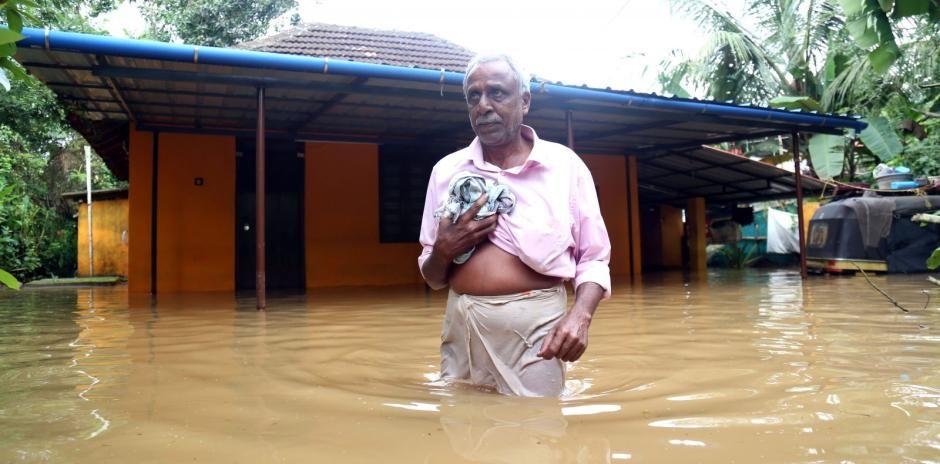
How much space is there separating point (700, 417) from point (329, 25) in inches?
361

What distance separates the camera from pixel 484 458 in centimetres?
160

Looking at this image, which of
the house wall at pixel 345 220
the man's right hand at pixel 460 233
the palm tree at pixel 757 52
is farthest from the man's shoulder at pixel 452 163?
the palm tree at pixel 757 52

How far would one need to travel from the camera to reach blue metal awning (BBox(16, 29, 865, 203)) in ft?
19.4

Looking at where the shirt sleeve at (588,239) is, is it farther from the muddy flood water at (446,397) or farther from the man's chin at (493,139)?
the muddy flood water at (446,397)

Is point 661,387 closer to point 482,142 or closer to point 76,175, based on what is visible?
→ point 482,142

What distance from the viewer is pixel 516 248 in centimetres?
203

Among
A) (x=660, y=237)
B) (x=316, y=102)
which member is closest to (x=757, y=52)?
(x=660, y=237)

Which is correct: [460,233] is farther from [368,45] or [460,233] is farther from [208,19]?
[208,19]

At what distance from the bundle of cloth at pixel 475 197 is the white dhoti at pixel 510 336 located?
0.28 metres

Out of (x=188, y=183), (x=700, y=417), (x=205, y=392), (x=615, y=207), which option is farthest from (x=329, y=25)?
(x=700, y=417)

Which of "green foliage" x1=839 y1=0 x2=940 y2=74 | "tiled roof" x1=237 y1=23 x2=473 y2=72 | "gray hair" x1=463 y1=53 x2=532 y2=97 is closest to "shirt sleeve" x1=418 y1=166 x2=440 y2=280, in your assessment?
"gray hair" x1=463 y1=53 x2=532 y2=97

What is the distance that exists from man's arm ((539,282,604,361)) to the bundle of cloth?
14.1 inches

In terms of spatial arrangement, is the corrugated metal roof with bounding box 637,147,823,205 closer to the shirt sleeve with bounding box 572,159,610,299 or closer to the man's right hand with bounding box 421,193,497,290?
the shirt sleeve with bounding box 572,159,610,299

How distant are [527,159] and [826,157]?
1108 cm
